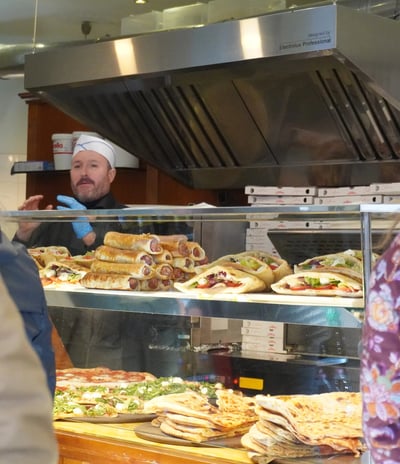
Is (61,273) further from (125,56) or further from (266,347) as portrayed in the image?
(125,56)

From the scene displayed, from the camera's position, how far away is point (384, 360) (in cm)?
135

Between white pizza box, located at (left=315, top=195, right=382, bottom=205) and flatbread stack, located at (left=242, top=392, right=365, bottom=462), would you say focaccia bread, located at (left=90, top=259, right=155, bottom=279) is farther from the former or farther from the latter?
white pizza box, located at (left=315, top=195, right=382, bottom=205)

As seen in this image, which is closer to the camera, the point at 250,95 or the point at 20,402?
the point at 20,402

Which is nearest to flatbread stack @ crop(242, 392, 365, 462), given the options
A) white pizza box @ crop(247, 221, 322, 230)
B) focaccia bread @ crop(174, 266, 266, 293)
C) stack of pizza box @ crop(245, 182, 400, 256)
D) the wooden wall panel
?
focaccia bread @ crop(174, 266, 266, 293)

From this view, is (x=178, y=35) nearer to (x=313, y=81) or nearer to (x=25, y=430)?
(x=313, y=81)

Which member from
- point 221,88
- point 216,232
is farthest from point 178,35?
point 216,232

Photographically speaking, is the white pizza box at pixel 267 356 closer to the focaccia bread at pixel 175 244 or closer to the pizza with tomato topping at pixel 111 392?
the pizza with tomato topping at pixel 111 392

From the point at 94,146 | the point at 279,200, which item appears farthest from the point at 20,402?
the point at 279,200

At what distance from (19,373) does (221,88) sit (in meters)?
3.38

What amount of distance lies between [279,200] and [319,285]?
2.53 metres

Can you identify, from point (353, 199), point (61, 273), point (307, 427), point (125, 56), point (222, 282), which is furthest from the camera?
point (353, 199)

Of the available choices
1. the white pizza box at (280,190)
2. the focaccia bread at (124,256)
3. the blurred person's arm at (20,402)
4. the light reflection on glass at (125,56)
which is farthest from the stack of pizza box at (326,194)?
the blurred person's arm at (20,402)

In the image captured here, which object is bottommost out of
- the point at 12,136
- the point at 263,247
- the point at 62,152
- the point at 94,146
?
the point at 263,247

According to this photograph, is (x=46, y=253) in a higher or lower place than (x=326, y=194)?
lower
